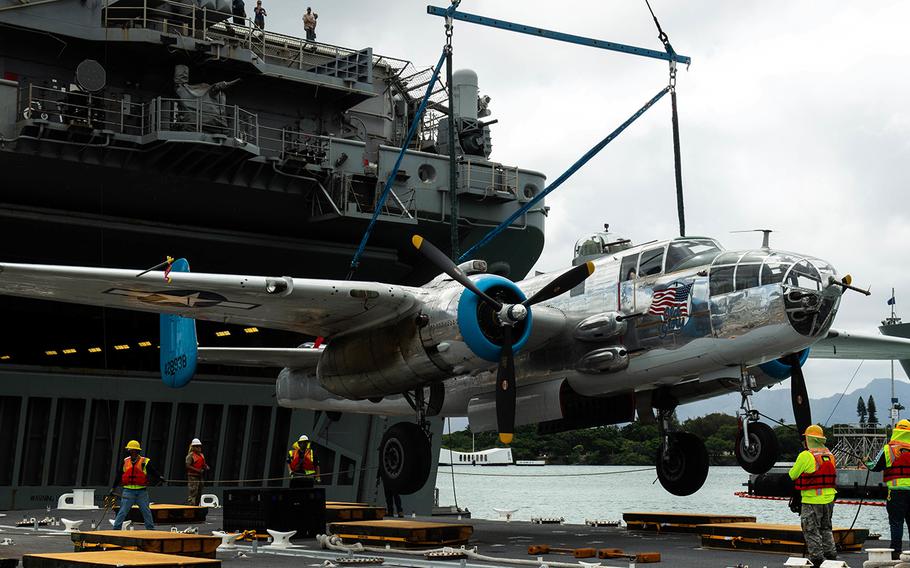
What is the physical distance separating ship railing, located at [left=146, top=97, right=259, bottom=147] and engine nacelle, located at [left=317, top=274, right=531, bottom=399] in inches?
328

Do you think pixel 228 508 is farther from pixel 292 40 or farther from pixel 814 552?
pixel 292 40

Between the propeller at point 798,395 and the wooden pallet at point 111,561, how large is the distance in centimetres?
1013

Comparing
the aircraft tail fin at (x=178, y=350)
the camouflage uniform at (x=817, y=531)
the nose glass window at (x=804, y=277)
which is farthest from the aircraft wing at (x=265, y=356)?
the camouflage uniform at (x=817, y=531)

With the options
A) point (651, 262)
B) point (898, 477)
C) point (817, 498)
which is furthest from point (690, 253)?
point (817, 498)

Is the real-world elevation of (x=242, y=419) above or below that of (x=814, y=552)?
above

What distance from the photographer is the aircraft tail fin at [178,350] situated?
21.2 metres

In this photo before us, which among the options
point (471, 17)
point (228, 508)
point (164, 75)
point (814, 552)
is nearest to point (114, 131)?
point (164, 75)

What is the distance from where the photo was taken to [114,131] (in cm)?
2436

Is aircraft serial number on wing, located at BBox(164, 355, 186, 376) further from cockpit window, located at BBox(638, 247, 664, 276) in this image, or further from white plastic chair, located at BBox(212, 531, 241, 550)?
cockpit window, located at BBox(638, 247, 664, 276)

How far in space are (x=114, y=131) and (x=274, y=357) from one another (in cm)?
791

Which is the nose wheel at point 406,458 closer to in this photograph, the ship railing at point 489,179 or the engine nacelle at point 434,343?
the engine nacelle at point 434,343

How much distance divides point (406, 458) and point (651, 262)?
541 centimetres

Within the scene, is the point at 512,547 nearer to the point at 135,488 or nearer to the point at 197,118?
the point at 135,488

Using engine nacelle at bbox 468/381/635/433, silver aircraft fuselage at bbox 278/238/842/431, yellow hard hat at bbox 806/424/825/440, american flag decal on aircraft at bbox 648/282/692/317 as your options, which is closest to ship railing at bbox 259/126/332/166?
silver aircraft fuselage at bbox 278/238/842/431
